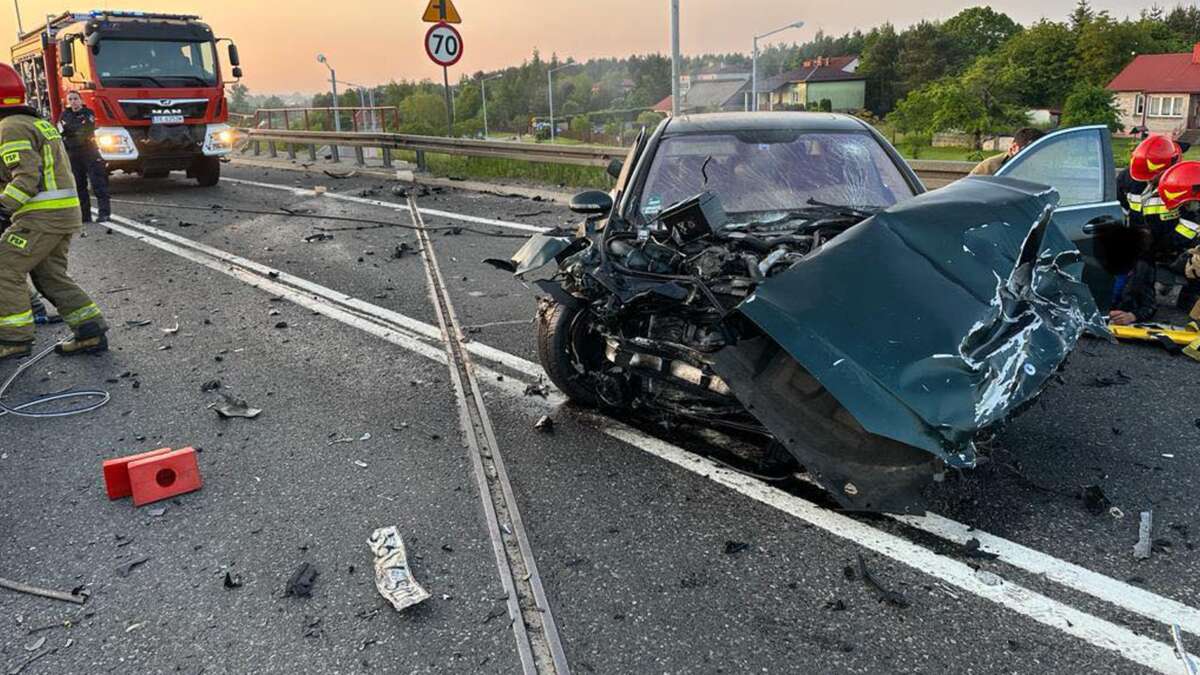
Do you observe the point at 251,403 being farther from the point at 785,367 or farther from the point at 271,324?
the point at 785,367

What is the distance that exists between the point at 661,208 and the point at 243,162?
21.1 meters

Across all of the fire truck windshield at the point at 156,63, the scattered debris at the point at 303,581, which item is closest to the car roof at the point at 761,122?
the scattered debris at the point at 303,581

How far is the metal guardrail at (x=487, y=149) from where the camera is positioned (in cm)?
905

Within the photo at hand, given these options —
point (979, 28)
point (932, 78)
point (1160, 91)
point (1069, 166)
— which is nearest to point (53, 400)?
point (1069, 166)

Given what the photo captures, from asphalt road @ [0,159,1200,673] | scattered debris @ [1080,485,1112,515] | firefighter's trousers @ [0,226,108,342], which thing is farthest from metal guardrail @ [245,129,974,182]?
firefighter's trousers @ [0,226,108,342]

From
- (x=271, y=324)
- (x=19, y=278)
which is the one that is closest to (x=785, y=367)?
(x=271, y=324)

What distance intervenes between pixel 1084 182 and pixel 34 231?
7.28 meters

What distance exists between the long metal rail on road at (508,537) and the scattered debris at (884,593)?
1.12 metres

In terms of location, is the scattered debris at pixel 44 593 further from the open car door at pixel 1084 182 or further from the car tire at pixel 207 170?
the car tire at pixel 207 170

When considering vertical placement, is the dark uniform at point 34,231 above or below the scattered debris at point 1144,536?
above

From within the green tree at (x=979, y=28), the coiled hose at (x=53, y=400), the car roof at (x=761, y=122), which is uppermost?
the green tree at (x=979, y=28)

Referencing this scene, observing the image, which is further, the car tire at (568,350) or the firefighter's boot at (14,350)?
the firefighter's boot at (14,350)

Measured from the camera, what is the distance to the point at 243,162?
22531 mm

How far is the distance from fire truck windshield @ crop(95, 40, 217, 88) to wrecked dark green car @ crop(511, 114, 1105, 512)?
1265 cm
